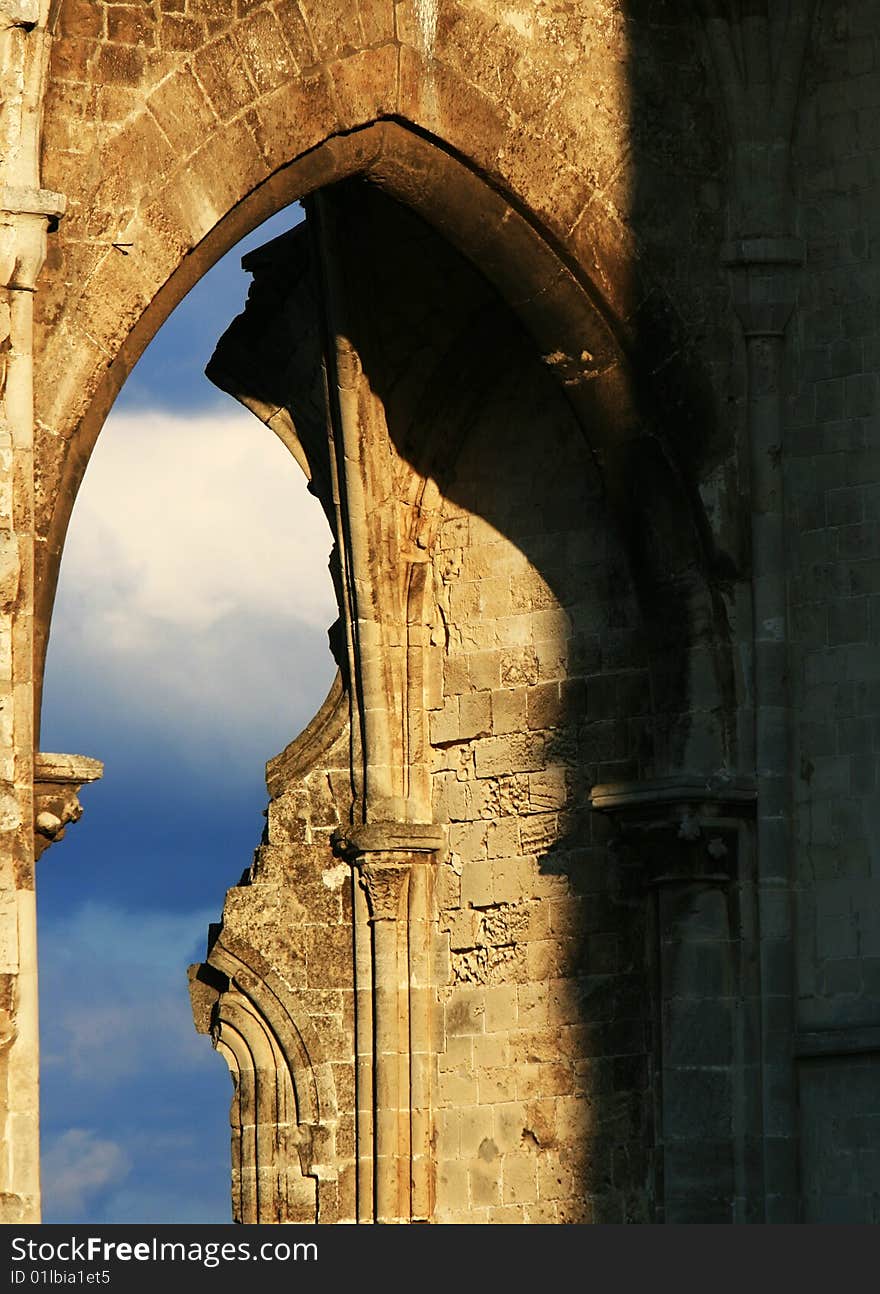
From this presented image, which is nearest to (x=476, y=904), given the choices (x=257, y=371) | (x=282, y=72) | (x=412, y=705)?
(x=412, y=705)

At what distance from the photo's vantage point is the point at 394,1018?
16.8 meters

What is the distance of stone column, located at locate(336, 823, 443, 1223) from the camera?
54.7 ft

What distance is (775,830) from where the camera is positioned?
15.3 m

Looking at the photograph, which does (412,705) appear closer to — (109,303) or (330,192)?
(330,192)

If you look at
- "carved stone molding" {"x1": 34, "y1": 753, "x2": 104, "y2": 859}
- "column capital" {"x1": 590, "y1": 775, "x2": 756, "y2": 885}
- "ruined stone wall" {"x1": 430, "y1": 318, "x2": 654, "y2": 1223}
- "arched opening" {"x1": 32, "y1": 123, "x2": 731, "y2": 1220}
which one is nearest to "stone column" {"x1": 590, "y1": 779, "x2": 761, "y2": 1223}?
"column capital" {"x1": 590, "y1": 775, "x2": 756, "y2": 885}

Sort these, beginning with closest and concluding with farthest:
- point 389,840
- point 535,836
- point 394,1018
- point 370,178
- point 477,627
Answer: point 370,178 → point 535,836 → point 394,1018 → point 389,840 → point 477,627

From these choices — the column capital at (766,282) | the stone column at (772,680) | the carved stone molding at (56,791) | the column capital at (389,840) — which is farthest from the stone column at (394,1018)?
the carved stone molding at (56,791)

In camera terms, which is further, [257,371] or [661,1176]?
[257,371]

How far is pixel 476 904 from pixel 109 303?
167 inches

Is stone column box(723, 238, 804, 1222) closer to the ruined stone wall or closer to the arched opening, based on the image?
the arched opening

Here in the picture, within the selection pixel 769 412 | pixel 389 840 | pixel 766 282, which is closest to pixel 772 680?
pixel 769 412

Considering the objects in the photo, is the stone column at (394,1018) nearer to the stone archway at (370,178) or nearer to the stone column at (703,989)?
the stone column at (703,989)

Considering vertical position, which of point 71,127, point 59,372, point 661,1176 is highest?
point 71,127

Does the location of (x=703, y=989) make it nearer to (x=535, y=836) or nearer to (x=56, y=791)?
(x=535, y=836)
